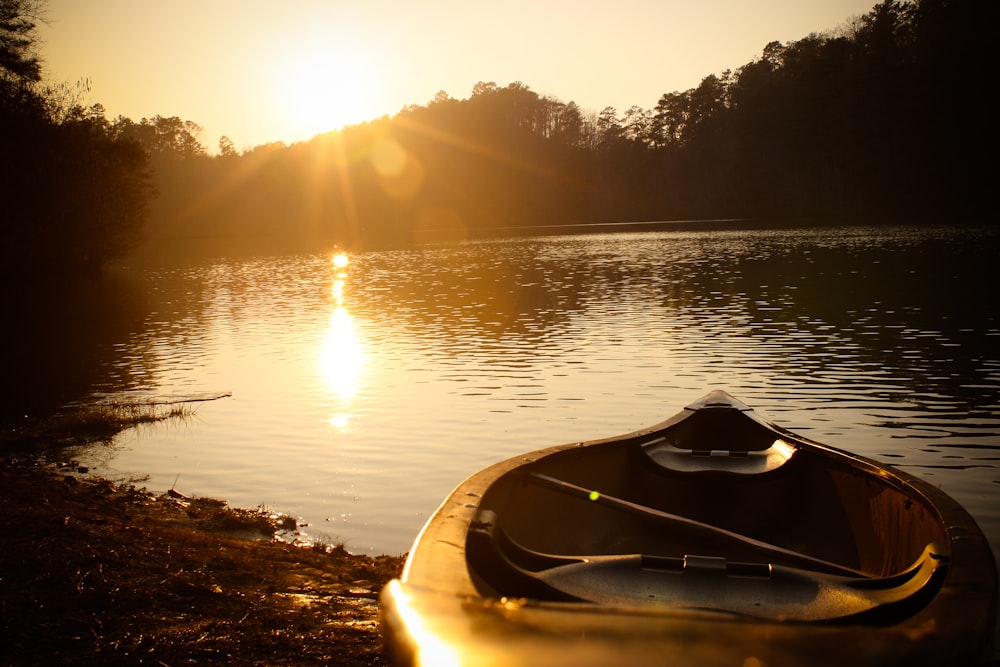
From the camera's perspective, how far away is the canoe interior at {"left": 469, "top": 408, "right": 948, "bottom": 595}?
491 centimetres

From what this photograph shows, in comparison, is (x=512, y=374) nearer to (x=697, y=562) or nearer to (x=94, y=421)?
(x=94, y=421)

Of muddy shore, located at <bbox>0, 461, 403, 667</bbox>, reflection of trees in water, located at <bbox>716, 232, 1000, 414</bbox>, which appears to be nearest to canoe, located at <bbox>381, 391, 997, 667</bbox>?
muddy shore, located at <bbox>0, 461, 403, 667</bbox>

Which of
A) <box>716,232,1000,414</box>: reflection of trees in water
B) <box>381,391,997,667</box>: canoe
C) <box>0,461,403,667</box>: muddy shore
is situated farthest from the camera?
<box>716,232,1000,414</box>: reflection of trees in water

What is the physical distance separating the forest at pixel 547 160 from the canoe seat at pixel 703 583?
37341mm

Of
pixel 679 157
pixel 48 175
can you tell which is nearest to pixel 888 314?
pixel 48 175

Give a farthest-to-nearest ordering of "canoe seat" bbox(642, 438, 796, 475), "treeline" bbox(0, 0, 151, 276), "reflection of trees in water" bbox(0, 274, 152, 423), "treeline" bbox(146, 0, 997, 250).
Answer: "treeline" bbox(146, 0, 997, 250), "treeline" bbox(0, 0, 151, 276), "reflection of trees in water" bbox(0, 274, 152, 423), "canoe seat" bbox(642, 438, 796, 475)

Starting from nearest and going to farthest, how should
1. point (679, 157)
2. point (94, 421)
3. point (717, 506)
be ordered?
point (717, 506) → point (94, 421) → point (679, 157)

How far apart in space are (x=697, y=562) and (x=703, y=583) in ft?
0.38

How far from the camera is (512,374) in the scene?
16703mm

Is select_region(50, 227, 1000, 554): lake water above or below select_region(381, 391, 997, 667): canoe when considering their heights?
below

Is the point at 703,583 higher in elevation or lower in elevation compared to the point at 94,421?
higher

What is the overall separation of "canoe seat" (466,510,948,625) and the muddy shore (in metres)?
1.28

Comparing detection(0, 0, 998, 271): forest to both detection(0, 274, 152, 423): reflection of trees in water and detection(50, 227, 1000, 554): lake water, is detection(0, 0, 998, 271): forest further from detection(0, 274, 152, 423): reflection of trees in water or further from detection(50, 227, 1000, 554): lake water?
detection(50, 227, 1000, 554): lake water

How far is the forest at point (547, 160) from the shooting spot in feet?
131
